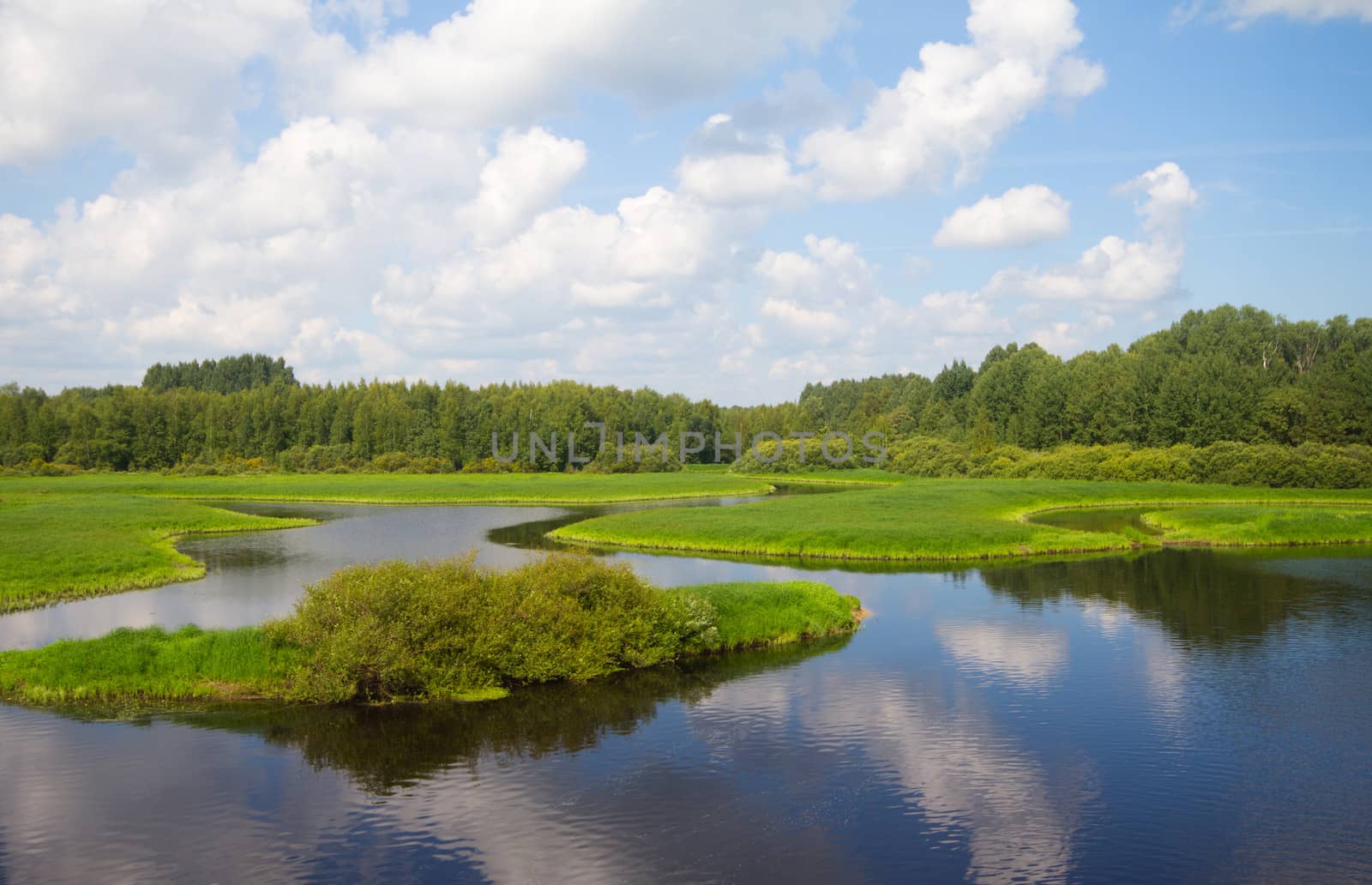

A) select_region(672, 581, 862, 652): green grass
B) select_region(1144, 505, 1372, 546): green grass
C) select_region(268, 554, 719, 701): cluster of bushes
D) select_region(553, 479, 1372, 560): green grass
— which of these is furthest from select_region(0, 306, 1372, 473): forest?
select_region(268, 554, 719, 701): cluster of bushes

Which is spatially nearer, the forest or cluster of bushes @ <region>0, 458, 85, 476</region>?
the forest

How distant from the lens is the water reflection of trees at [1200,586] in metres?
37.3

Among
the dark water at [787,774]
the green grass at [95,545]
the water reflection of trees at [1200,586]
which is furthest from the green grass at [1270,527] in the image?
the green grass at [95,545]

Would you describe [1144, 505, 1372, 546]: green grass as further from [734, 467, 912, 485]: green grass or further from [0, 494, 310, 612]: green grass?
[734, 467, 912, 485]: green grass

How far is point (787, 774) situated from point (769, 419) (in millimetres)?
179882

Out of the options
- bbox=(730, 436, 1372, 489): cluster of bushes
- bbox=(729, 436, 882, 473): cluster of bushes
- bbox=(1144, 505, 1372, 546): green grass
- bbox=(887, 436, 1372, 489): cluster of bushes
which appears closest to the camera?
bbox=(1144, 505, 1372, 546): green grass

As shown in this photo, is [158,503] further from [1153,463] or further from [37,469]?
[1153,463]

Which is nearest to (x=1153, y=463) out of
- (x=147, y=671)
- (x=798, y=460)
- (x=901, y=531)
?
(x=798, y=460)

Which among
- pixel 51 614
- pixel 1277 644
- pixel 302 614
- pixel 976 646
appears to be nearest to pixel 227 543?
pixel 51 614

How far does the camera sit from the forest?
12119 centimetres

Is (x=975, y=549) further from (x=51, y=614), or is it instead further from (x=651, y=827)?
(x=51, y=614)

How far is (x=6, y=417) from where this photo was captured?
158 meters

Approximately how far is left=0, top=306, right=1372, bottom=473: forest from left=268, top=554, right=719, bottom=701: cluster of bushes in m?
103

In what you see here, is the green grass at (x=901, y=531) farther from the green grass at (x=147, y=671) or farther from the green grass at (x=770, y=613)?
the green grass at (x=147, y=671)
